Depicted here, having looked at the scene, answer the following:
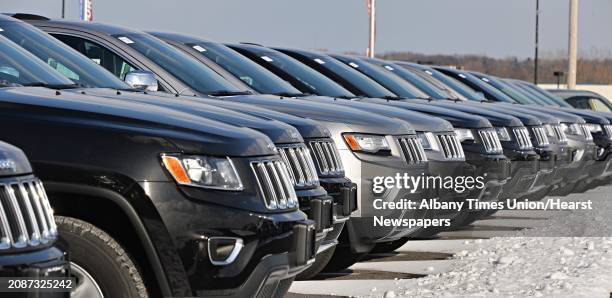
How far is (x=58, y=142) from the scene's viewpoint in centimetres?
596

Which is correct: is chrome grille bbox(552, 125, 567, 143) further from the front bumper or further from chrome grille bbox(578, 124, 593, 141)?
the front bumper

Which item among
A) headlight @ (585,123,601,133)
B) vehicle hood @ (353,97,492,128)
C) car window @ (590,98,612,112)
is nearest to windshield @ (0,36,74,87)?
vehicle hood @ (353,97,492,128)

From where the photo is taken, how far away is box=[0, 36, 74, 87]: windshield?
7109mm

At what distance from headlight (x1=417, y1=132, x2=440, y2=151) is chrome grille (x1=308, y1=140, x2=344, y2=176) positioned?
1.93 meters

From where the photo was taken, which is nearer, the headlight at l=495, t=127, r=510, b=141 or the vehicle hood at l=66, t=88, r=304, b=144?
the vehicle hood at l=66, t=88, r=304, b=144

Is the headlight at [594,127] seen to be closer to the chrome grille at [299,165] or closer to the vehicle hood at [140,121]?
the chrome grille at [299,165]

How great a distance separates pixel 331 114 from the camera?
378 inches

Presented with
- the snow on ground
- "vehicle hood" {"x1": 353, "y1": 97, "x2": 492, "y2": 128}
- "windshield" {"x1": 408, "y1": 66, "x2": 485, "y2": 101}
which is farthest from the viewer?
"windshield" {"x1": 408, "y1": 66, "x2": 485, "y2": 101}

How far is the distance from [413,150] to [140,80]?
7.91ft

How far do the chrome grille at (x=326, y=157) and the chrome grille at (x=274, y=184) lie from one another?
187cm

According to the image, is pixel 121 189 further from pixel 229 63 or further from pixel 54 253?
pixel 229 63

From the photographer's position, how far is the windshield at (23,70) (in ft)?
23.3

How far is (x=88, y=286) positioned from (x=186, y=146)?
29.2 inches

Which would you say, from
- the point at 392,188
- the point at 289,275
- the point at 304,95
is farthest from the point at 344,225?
the point at 289,275
